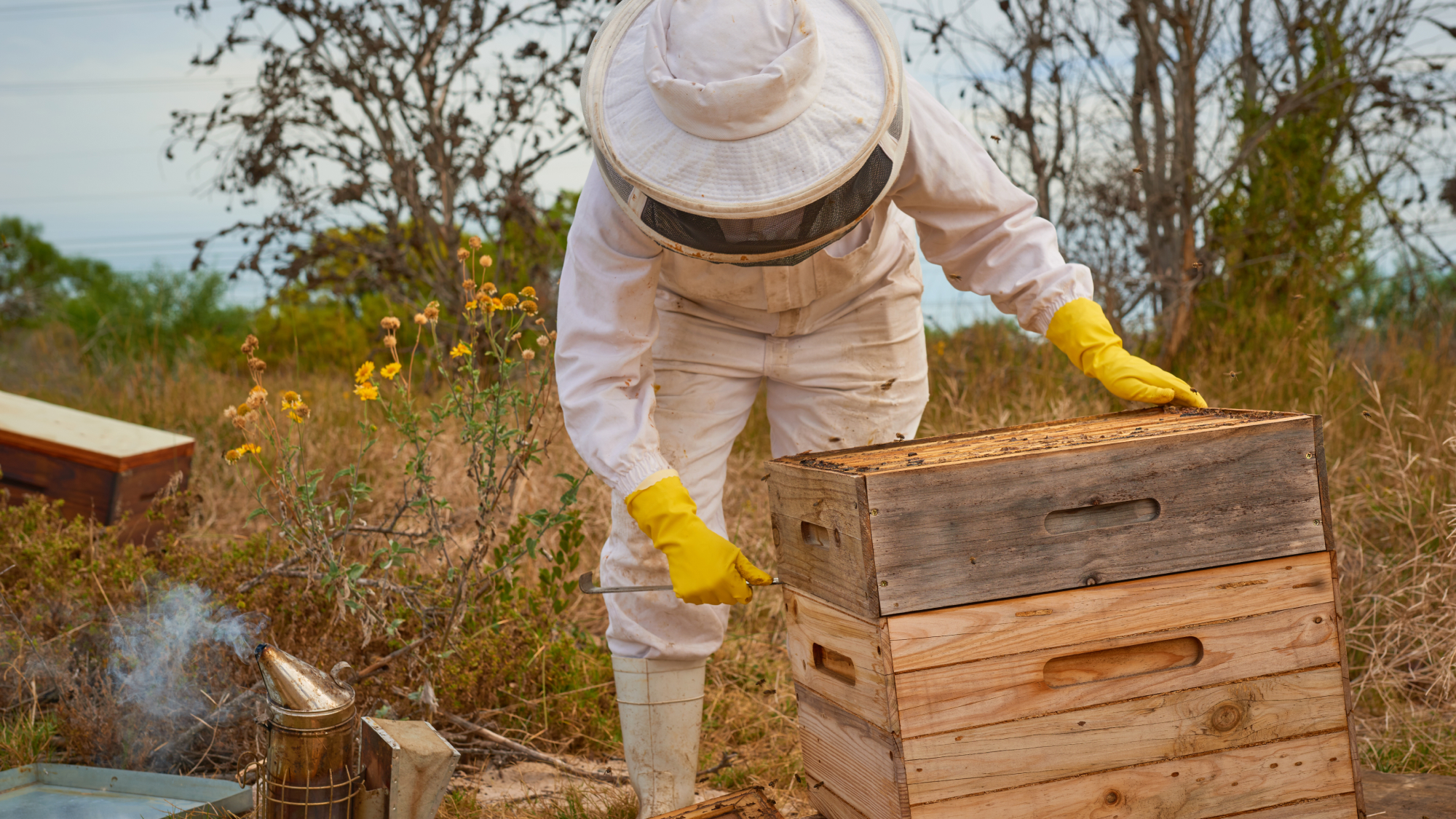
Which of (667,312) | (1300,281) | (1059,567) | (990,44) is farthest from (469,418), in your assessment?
(1300,281)

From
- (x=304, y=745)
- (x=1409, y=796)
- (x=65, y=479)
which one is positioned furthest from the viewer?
(x=65, y=479)

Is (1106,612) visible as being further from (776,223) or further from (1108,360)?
(776,223)

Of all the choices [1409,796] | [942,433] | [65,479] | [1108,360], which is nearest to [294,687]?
[1108,360]

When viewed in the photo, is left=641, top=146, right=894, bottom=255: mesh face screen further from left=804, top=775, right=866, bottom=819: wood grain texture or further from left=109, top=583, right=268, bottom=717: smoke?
left=109, top=583, right=268, bottom=717: smoke

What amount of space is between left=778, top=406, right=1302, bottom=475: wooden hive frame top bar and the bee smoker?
0.96 meters

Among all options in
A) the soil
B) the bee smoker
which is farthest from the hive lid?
the soil

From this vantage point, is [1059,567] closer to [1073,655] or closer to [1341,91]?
[1073,655]

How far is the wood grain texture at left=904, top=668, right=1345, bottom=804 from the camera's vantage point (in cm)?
161

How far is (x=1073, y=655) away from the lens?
172 centimetres

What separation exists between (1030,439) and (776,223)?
1.92ft

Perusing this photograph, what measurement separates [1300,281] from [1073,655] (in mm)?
4537

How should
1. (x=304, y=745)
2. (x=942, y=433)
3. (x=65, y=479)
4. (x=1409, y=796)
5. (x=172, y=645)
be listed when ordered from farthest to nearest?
(x=65, y=479)
(x=942, y=433)
(x=172, y=645)
(x=1409, y=796)
(x=304, y=745)

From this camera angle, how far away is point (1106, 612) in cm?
164

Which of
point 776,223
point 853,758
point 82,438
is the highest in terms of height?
point 776,223
